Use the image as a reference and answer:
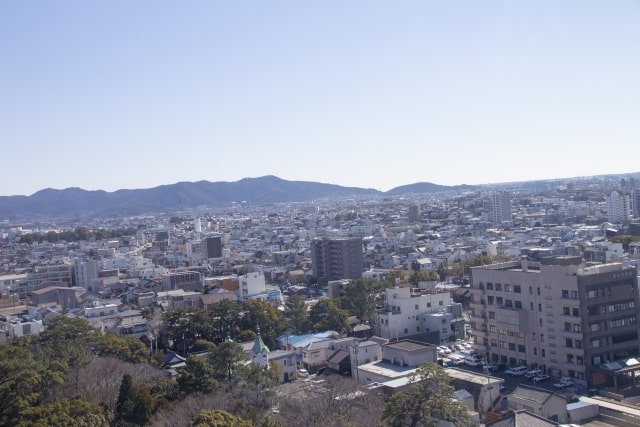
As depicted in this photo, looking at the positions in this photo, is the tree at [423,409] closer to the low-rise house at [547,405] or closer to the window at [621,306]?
the low-rise house at [547,405]

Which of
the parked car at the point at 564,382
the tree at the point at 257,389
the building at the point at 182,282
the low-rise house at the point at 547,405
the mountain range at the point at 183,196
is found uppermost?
the mountain range at the point at 183,196

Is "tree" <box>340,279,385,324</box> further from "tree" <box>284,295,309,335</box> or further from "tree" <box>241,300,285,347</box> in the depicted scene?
"tree" <box>241,300,285,347</box>

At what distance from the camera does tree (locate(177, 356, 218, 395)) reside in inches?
416

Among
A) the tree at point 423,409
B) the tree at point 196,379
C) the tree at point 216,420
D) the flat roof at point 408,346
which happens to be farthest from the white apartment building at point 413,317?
the tree at point 216,420

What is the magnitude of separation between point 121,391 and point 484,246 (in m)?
25.5

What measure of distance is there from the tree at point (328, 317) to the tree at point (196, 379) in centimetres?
620

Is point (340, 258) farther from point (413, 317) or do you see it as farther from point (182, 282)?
point (413, 317)

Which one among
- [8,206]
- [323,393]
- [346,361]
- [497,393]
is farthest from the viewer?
[8,206]

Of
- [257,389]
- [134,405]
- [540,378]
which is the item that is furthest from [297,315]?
[134,405]

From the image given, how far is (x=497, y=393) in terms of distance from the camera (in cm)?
1140

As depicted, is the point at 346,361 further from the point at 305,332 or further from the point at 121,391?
the point at 121,391

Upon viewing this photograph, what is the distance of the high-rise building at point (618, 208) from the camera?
Answer: 48.0 m

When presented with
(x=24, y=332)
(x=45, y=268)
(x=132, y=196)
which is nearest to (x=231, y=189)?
(x=132, y=196)

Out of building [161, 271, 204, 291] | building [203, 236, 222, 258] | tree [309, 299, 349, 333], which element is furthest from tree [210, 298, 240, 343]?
building [203, 236, 222, 258]
